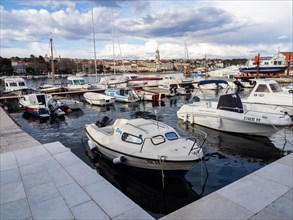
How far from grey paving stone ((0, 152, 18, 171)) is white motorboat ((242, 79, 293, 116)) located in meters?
14.4

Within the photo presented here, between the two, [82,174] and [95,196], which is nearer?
[95,196]

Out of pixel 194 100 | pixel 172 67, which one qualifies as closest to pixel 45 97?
pixel 194 100

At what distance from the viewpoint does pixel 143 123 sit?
28.4 feet

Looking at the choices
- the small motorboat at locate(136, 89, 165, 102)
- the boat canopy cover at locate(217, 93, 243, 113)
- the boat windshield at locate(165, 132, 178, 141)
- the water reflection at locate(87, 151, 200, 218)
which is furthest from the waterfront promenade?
the small motorboat at locate(136, 89, 165, 102)

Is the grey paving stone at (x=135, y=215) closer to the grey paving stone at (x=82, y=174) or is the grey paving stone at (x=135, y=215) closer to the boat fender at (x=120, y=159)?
the grey paving stone at (x=82, y=174)

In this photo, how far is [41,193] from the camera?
5.53 meters

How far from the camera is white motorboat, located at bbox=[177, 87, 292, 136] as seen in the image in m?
11.6

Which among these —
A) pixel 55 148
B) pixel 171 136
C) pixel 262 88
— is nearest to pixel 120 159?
pixel 171 136

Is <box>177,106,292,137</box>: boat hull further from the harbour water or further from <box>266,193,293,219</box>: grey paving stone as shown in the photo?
<box>266,193,293,219</box>: grey paving stone

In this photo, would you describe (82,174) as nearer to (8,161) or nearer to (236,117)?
(8,161)

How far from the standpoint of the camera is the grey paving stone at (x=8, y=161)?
7183 millimetres

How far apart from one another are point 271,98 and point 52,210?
16.1 metres

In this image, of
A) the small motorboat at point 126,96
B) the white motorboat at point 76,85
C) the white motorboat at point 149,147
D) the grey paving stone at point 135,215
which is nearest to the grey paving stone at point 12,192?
the grey paving stone at point 135,215

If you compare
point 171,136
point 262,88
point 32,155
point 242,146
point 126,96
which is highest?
point 262,88
